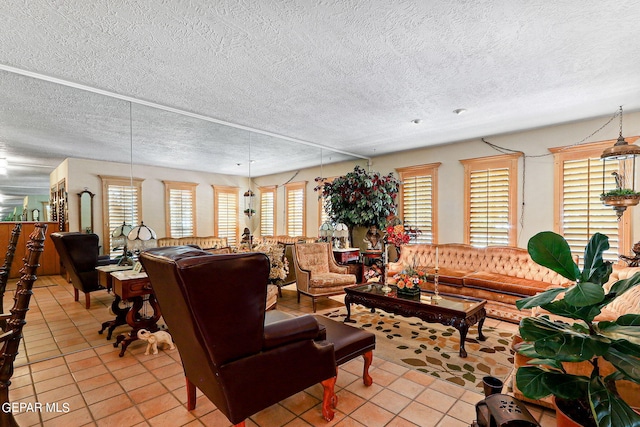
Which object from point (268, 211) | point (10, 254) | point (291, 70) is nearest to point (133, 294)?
point (10, 254)

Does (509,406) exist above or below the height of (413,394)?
above

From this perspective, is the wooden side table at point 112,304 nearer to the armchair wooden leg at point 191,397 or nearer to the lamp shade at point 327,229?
the armchair wooden leg at point 191,397

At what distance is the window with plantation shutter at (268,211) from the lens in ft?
18.3

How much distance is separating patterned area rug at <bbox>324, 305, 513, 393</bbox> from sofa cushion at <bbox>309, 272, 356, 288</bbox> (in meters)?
0.57

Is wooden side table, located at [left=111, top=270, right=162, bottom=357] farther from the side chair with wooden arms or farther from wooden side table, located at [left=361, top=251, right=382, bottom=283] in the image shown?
wooden side table, located at [left=361, top=251, right=382, bottom=283]

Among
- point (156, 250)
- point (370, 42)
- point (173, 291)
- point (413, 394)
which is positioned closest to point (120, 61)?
point (156, 250)

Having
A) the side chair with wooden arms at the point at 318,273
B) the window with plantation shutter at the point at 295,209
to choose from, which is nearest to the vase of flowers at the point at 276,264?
the side chair with wooden arms at the point at 318,273

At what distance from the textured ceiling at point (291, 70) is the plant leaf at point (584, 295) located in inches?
76.2

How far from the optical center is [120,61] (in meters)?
2.78

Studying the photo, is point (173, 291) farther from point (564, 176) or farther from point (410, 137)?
point (564, 176)

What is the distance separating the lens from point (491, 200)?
533cm

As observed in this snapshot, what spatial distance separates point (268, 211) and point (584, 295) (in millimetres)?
5171

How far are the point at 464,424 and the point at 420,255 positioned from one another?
3.71 metres

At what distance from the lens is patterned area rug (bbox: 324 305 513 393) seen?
8.80 feet
